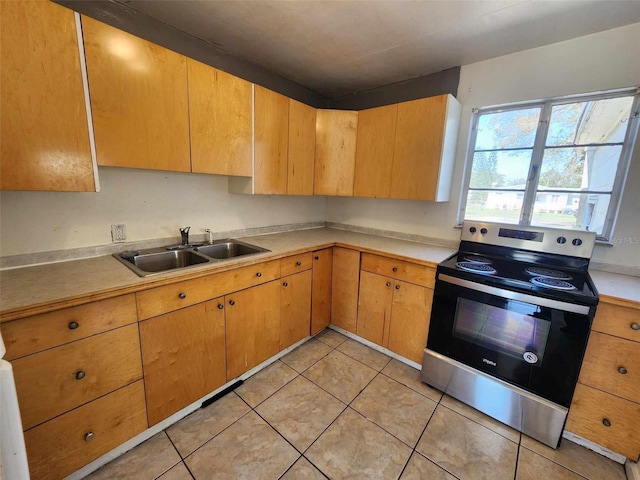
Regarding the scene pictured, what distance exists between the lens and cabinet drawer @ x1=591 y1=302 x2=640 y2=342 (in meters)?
1.31

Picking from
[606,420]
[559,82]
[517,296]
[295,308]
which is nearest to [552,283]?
[517,296]

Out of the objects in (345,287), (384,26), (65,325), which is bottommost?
(345,287)

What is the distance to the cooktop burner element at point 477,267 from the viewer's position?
172 centimetres

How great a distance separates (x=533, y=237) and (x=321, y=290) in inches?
66.4

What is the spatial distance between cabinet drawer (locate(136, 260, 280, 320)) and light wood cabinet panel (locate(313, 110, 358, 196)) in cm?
102

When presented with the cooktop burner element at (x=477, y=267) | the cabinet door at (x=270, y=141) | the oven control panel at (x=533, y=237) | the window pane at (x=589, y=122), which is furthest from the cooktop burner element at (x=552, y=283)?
the cabinet door at (x=270, y=141)

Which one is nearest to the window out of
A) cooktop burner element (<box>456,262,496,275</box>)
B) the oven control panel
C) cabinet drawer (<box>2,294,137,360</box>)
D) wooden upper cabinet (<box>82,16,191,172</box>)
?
the oven control panel

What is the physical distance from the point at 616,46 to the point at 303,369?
3.07 meters

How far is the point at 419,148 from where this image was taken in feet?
7.04

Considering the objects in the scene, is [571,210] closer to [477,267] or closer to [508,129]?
[508,129]

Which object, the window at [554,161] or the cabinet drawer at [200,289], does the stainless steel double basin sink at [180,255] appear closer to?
the cabinet drawer at [200,289]

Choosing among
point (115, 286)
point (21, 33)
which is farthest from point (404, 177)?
point (21, 33)

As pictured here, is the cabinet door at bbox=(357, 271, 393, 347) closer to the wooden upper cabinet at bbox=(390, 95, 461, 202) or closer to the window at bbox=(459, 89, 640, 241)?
the wooden upper cabinet at bbox=(390, 95, 461, 202)

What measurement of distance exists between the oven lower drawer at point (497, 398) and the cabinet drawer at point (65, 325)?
1.95 m
